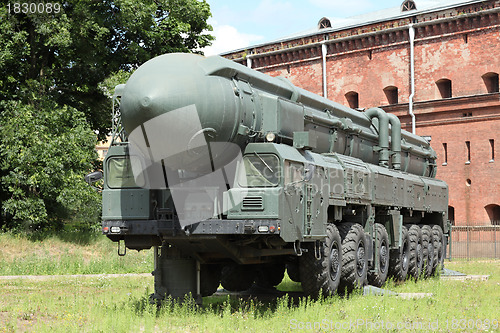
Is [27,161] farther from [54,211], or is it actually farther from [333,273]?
[333,273]

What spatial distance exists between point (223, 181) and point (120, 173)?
1.80 m

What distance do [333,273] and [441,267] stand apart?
386 inches

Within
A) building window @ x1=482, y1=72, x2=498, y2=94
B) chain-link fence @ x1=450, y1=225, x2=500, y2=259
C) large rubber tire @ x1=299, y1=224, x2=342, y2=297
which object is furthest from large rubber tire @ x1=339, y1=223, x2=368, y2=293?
building window @ x1=482, y1=72, x2=498, y2=94

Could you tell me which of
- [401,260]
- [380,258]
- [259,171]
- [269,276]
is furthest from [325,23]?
[259,171]

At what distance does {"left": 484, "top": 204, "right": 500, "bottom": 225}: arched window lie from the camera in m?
45.2

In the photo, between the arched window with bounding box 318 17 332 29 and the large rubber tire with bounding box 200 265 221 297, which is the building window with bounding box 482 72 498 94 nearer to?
the arched window with bounding box 318 17 332 29

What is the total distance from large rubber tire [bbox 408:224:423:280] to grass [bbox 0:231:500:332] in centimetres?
327

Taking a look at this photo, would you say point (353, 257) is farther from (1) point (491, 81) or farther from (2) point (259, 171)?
(1) point (491, 81)

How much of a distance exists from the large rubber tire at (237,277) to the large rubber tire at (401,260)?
3.71 meters

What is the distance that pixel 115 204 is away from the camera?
11.8 metres

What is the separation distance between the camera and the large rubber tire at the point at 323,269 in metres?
12.4

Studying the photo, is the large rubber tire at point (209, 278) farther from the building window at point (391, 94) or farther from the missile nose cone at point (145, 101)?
the building window at point (391, 94)

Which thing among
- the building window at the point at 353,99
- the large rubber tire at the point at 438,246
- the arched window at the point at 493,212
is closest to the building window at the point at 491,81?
the arched window at the point at 493,212

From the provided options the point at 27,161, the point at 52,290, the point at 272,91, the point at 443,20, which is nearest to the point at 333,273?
the point at 272,91
